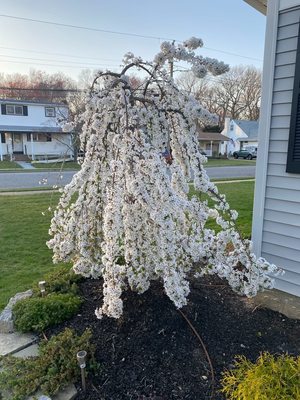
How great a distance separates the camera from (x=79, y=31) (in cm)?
1545

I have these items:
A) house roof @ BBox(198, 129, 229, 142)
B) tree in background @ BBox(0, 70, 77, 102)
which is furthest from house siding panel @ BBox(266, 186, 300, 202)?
house roof @ BBox(198, 129, 229, 142)

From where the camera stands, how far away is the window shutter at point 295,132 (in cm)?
245

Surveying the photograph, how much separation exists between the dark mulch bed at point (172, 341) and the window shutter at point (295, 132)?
1196 mm

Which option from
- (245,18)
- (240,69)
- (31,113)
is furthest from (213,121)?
(240,69)

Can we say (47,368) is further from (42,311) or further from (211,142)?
(211,142)

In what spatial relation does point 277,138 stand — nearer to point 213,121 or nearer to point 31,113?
point 213,121

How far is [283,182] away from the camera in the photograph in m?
2.68

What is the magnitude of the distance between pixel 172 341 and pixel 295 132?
1.88m

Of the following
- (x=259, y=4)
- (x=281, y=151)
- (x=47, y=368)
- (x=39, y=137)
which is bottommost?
(x=47, y=368)

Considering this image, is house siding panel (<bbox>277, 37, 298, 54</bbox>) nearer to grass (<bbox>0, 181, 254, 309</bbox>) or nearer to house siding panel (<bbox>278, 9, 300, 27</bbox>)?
house siding panel (<bbox>278, 9, 300, 27</bbox>)

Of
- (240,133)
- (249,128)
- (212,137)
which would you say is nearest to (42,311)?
(212,137)

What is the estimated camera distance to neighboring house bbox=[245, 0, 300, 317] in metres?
2.52

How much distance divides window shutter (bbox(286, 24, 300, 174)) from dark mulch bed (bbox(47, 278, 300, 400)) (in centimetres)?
120

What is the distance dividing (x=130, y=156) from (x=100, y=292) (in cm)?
133
